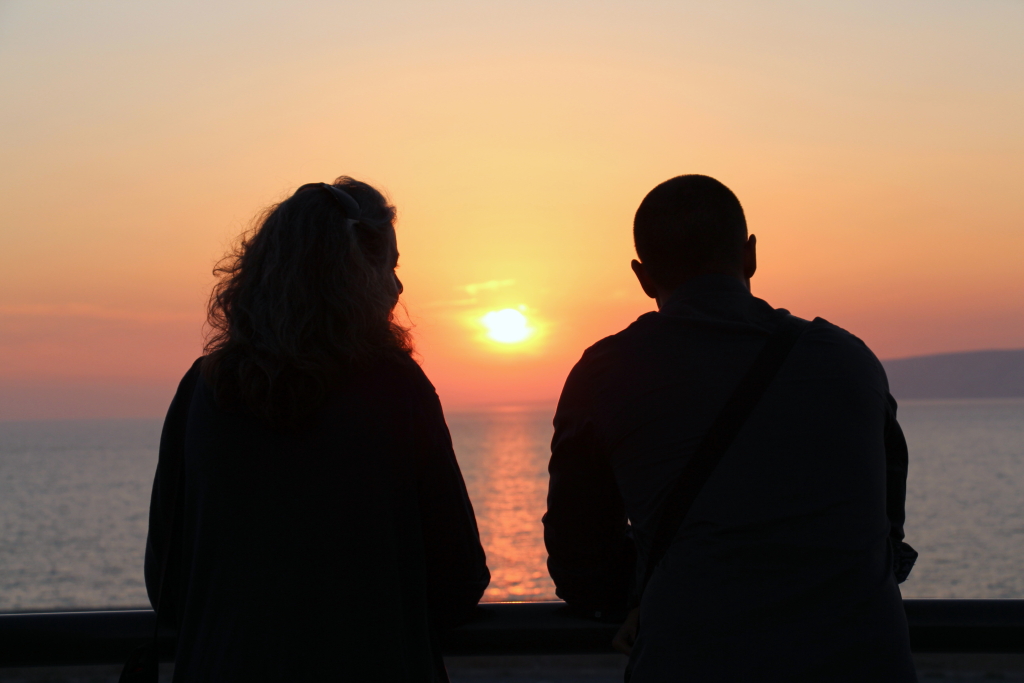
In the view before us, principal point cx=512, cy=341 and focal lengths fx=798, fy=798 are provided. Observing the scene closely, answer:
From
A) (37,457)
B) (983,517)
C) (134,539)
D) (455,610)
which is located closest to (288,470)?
(455,610)

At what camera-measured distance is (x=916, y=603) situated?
1.84m

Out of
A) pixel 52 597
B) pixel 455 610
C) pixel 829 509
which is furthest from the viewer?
pixel 52 597

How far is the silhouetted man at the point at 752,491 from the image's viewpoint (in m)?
1.48

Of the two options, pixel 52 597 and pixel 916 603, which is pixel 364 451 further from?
pixel 52 597

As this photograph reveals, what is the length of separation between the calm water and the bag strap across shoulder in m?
21.5

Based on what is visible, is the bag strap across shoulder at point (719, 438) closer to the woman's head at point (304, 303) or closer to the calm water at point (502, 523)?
the woman's head at point (304, 303)

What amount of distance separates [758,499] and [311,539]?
2.87 ft

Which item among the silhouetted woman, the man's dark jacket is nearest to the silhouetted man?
the man's dark jacket

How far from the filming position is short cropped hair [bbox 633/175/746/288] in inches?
68.9

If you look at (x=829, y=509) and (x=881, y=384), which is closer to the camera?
(x=829, y=509)

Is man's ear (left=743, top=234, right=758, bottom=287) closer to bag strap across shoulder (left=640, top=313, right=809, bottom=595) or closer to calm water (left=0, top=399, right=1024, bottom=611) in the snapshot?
bag strap across shoulder (left=640, top=313, right=809, bottom=595)

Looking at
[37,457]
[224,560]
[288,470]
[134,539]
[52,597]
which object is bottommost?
[37,457]

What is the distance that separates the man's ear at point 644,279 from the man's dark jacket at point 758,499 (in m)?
0.20

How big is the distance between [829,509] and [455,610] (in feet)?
2.78
